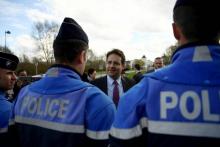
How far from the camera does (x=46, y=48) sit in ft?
180

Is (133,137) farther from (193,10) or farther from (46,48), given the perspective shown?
(46,48)

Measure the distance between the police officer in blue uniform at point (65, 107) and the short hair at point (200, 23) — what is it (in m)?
0.89

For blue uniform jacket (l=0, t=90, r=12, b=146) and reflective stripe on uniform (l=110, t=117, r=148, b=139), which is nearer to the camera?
reflective stripe on uniform (l=110, t=117, r=148, b=139)

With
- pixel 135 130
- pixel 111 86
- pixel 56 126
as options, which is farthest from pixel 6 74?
pixel 111 86

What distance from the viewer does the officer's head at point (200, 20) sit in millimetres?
1666

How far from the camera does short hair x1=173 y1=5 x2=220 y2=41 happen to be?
1665 millimetres

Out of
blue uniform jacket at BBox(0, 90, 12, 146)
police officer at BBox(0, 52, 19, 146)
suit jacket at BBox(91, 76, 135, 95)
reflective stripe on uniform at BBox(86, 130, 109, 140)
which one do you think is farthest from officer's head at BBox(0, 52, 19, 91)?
suit jacket at BBox(91, 76, 135, 95)

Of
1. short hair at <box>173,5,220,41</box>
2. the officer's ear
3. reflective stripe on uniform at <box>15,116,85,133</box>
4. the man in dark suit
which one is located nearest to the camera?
short hair at <box>173,5,220,41</box>

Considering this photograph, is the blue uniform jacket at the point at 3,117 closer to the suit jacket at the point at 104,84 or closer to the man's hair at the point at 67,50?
the man's hair at the point at 67,50

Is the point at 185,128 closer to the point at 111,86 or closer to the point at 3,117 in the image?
the point at 3,117

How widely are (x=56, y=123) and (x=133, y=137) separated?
2.49 feet

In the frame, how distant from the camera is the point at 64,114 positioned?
7.25 feet

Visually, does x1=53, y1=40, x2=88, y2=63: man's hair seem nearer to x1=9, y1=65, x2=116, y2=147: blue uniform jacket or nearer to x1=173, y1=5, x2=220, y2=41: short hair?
x1=9, y1=65, x2=116, y2=147: blue uniform jacket

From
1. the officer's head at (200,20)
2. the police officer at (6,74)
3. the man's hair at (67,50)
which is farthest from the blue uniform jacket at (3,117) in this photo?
the officer's head at (200,20)
